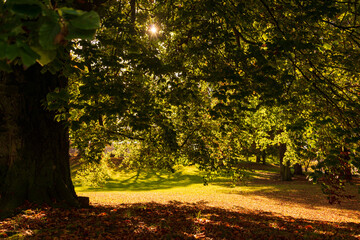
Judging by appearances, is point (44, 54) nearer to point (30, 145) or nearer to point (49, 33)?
point (49, 33)

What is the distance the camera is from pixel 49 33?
4.73 feet

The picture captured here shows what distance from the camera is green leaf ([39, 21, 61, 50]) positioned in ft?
4.65

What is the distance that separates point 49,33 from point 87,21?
242mm

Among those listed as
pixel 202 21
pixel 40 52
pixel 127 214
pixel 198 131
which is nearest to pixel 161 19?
pixel 202 21

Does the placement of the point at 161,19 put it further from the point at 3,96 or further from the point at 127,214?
the point at 127,214

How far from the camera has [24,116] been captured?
23.6 ft

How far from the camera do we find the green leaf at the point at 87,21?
4.56 ft

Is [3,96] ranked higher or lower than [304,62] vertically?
lower

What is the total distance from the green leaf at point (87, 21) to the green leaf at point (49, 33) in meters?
0.13

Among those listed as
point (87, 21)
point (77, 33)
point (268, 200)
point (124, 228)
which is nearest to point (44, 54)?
Answer: point (77, 33)

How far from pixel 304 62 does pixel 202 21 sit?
141 inches

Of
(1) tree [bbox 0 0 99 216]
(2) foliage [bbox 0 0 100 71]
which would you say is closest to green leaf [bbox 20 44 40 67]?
(2) foliage [bbox 0 0 100 71]

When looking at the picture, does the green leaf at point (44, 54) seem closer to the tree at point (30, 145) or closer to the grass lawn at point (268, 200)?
the tree at point (30, 145)

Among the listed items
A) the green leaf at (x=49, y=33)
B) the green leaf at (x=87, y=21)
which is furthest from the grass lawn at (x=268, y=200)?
the green leaf at (x=87, y=21)
